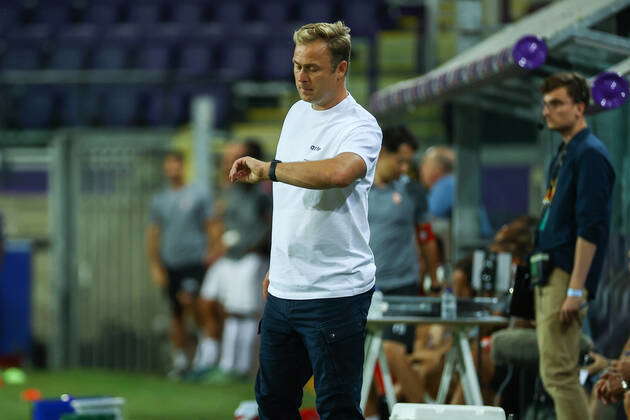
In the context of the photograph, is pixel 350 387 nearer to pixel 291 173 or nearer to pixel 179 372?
pixel 291 173

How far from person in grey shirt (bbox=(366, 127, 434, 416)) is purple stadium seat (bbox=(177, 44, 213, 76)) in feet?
28.4

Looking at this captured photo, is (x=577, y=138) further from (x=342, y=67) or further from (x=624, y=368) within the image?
(x=342, y=67)

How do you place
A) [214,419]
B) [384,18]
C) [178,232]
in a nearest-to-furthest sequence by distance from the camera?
[214,419], [178,232], [384,18]

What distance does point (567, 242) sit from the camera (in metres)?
5.74

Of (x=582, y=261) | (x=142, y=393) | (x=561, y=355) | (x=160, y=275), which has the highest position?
(x=582, y=261)

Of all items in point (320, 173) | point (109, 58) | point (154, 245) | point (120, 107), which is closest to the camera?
point (320, 173)

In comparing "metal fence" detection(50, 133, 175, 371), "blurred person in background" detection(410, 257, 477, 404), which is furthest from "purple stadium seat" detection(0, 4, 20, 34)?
"blurred person in background" detection(410, 257, 477, 404)

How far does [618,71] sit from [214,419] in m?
3.97

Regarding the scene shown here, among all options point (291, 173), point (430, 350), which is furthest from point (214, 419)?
point (291, 173)

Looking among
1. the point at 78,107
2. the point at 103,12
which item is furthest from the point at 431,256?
the point at 103,12

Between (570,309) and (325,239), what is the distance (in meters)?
1.63

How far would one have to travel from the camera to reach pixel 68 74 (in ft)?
49.3

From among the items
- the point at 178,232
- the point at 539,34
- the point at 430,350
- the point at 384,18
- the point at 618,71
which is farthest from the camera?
the point at 384,18

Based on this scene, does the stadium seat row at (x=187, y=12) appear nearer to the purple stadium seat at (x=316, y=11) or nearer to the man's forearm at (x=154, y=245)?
the purple stadium seat at (x=316, y=11)
